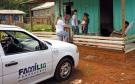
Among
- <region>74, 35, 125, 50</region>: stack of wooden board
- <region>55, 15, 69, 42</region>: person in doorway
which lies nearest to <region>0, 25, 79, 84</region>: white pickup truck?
<region>74, 35, 125, 50</region>: stack of wooden board

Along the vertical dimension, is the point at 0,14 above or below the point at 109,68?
above

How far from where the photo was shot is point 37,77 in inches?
259

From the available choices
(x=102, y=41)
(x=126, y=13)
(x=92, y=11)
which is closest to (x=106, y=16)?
(x=92, y=11)

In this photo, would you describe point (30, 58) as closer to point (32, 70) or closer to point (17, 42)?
point (32, 70)

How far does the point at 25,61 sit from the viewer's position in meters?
6.14

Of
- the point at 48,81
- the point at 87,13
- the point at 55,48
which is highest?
the point at 87,13

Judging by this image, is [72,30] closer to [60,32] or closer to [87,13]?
[60,32]

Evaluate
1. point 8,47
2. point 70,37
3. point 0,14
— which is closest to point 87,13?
point 70,37

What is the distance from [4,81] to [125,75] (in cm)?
399

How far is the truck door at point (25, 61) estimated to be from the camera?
580cm

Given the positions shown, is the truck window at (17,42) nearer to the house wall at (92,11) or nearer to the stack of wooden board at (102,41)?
the stack of wooden board at (102,41)

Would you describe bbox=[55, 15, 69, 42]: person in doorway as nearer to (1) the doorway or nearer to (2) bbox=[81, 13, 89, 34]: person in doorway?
(2) bbox=[81, 13, 89, 34]: person in doorway

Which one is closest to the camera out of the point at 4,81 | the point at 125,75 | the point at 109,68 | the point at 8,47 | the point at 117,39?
the point at 4,81

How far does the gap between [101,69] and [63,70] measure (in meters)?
1.87
